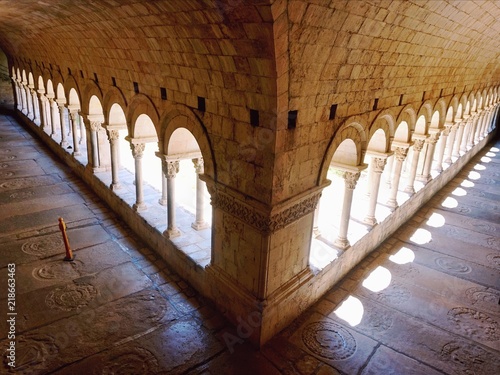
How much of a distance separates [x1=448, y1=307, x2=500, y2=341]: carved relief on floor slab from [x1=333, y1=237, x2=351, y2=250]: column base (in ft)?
6.34

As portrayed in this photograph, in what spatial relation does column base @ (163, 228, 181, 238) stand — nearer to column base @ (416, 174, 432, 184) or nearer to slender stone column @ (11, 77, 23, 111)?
column base @ (416, 174, 432, 184)

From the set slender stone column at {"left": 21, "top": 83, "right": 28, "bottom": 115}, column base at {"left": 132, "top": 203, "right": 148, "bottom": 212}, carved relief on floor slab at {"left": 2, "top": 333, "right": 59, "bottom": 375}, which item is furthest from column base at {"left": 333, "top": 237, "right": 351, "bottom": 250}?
slender stone column at {"left": 21, "top": 83, "right": 28, "bottom": 115}

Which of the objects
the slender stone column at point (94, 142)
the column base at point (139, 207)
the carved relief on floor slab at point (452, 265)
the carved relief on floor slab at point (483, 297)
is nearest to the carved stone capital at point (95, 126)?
the slender stone column at point (94, 142)

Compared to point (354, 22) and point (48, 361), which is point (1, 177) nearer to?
point (48, 361)

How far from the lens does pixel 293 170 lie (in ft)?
14.4

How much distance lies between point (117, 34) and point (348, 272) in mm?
5913

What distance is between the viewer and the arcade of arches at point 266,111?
12.1ft

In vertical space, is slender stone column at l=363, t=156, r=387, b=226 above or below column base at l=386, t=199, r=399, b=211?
above

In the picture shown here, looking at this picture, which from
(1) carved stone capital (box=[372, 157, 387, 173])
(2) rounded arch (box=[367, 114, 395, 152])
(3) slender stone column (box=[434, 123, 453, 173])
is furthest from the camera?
(3) slender stone column (box=[434, 123, 453, 173])

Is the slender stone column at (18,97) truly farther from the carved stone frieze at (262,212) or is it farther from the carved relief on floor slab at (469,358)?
the carved relief on floor slab at (469,358)

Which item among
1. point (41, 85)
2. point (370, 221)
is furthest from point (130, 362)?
point (41, 85)

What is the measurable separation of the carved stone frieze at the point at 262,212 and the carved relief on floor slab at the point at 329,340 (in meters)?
1.75

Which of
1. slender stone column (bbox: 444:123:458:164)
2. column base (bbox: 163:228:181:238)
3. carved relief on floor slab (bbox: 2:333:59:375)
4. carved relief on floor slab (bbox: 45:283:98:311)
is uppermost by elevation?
slender stone column (bbox: 444:123:458:164)

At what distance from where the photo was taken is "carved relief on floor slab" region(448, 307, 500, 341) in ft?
17.3
